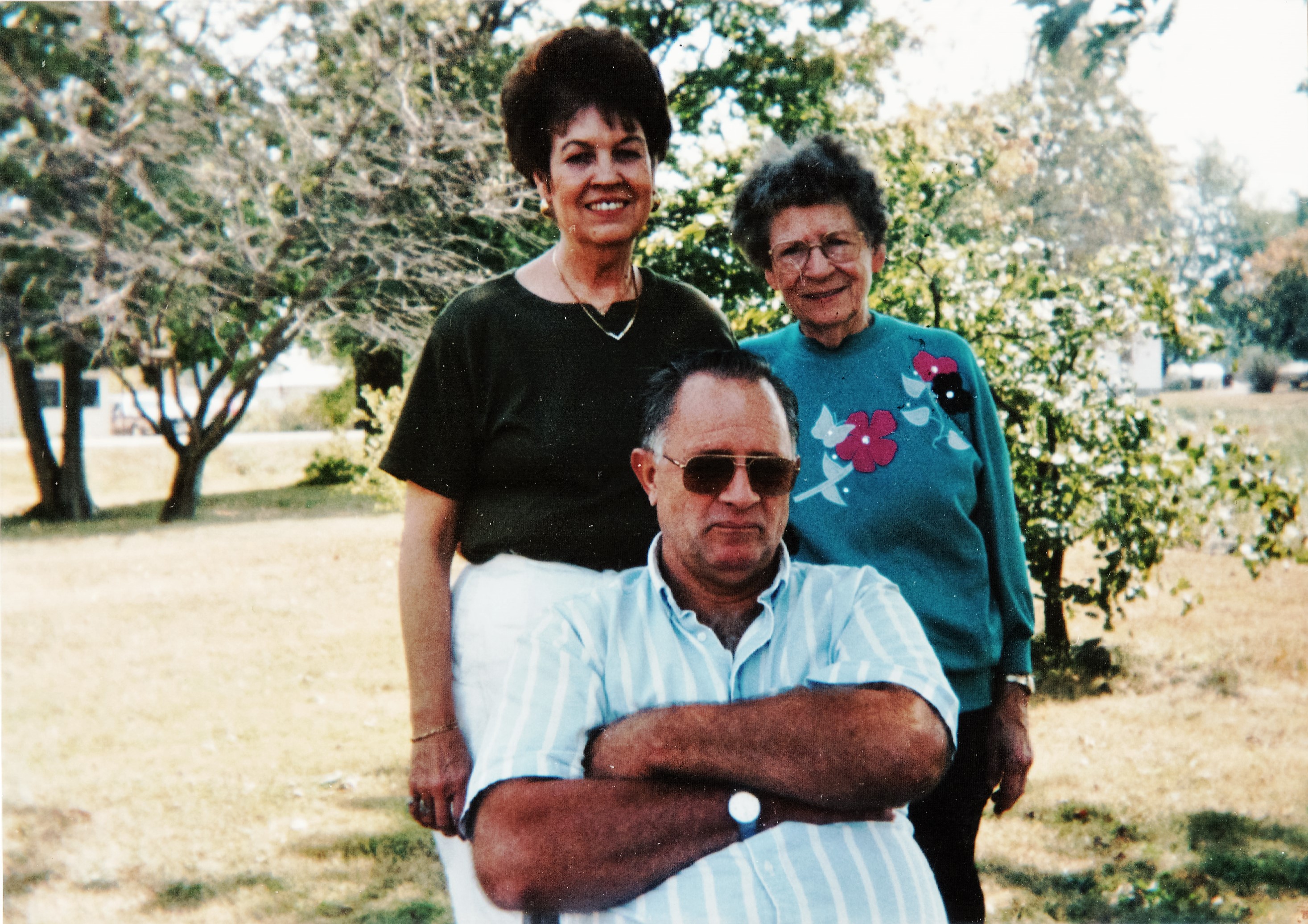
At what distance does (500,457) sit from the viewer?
2.02 metres

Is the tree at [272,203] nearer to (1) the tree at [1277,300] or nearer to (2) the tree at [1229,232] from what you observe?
(2) the tree at [1229,232]

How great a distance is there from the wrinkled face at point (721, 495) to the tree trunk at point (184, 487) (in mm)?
13932

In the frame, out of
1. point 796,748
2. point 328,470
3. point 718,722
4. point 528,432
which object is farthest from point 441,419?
point 328,470

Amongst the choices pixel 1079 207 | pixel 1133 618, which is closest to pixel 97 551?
pixel 1133 618

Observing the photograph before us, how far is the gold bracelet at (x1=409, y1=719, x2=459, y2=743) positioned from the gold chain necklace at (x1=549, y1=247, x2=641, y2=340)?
918 mm

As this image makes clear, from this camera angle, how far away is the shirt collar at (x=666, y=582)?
190 centimetres

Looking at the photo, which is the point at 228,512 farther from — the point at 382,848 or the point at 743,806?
the point at 743,806

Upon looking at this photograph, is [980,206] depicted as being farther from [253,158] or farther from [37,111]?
[37,111]

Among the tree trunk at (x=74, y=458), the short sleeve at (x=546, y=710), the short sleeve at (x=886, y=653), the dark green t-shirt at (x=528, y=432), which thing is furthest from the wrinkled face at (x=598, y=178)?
the tree trunk at (x=74, y=458)

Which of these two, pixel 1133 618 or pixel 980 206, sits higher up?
pixel 980 206

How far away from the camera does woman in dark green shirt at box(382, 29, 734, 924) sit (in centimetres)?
199

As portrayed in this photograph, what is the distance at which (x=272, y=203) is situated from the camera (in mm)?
13070

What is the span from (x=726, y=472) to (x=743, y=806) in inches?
24.6

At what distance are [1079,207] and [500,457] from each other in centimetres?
1658
